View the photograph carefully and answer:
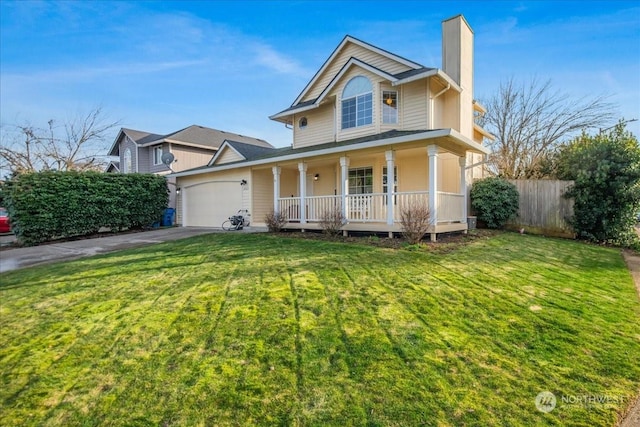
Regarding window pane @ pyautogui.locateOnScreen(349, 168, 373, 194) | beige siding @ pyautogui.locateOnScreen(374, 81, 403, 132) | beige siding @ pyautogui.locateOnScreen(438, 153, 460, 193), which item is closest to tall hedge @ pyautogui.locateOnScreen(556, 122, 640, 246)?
beige siding @ pyautogui.locateOnScreen(438, 153, 460, 193)

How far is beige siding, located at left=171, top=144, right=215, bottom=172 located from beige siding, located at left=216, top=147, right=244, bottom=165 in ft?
23.6

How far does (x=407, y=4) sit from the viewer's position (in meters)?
11.8

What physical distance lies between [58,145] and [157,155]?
384 inches

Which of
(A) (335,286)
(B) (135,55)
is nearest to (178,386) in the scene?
(A) (335,286)

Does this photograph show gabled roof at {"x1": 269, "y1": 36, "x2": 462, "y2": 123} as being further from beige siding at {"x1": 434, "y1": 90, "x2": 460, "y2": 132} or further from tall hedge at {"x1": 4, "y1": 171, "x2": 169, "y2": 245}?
tall hedge at {"x1": 4, "y1": 171, "x2": 169, "y2": 245}

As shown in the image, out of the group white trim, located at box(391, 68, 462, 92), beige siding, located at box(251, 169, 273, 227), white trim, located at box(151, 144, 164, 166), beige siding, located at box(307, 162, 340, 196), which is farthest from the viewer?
white trim, located at box(151, 144, 164, 166)

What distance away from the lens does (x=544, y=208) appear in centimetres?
1239

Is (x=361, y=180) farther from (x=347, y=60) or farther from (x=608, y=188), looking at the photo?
(x=608, y=188)

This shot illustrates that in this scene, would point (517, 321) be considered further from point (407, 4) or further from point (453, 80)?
point (407, 4)

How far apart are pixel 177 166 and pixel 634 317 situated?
23304 mm

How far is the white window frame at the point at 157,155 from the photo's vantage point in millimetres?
22828

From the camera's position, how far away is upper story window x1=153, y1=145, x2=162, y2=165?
22.8m

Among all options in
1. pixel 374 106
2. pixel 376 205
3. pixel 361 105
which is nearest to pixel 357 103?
pixel 361 105

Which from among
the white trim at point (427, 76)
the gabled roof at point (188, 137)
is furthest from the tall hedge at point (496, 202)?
the gabled roof at point (188, 137)
